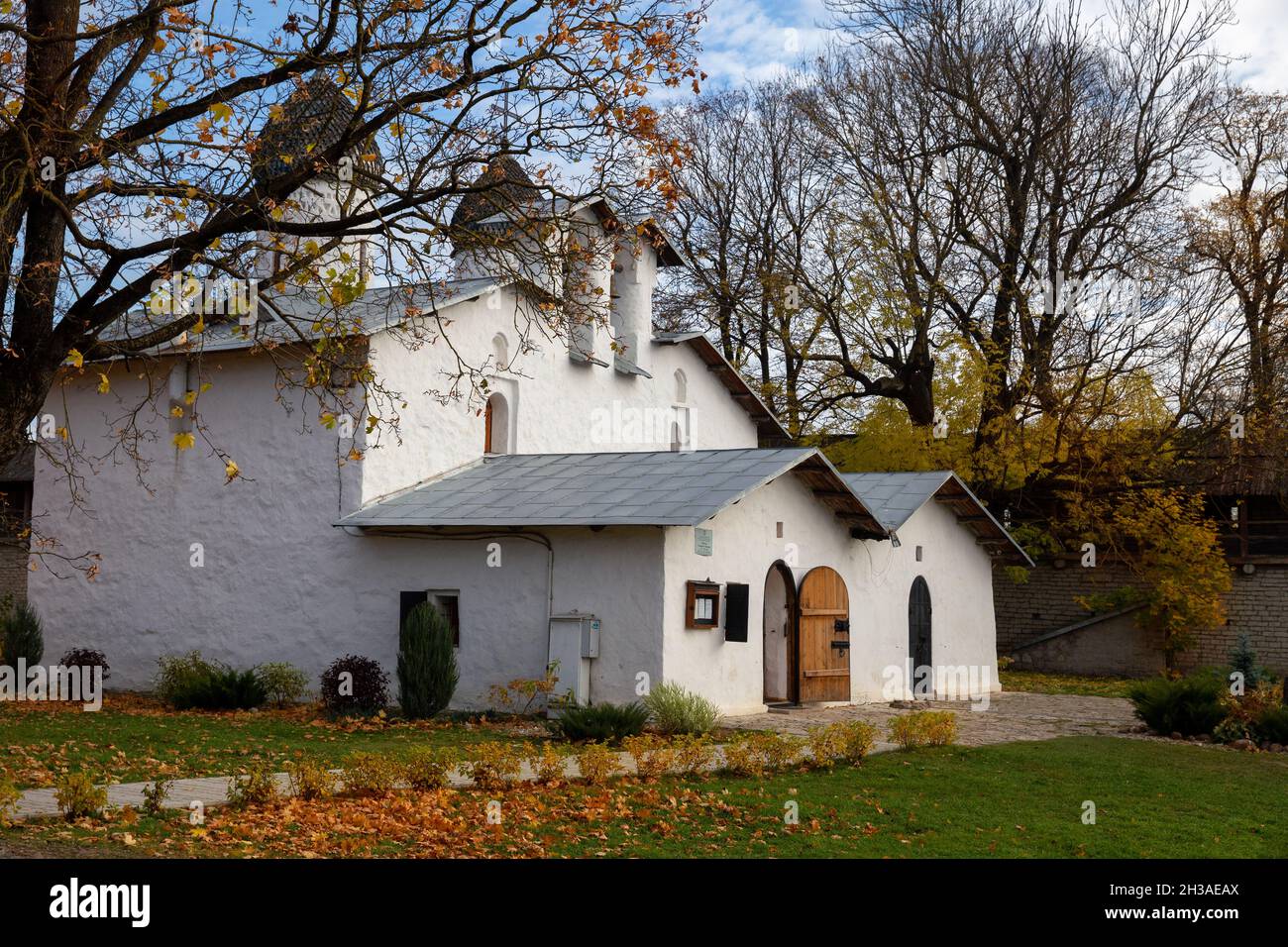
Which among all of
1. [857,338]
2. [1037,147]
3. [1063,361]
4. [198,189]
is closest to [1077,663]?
[1063,361]

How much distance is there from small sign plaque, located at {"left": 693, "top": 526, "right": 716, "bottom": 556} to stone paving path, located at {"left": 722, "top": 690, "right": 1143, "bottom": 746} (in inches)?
89.6

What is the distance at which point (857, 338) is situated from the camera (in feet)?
104

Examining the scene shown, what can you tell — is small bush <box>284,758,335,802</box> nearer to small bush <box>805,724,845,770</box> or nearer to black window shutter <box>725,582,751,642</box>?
small bush <box>805,724,845,770</box>

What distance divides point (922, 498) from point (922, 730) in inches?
332

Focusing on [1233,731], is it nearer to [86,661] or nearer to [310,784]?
[310,784]

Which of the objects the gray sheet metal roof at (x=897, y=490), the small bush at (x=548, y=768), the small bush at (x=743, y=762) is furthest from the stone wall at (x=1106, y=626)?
the small bush at (x=548, y=768)

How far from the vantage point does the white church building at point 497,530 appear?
56.7 feet

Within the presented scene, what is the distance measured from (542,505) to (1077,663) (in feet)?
61.6

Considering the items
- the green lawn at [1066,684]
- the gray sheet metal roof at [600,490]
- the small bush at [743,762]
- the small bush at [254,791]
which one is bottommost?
the green lawn at [1066,684]

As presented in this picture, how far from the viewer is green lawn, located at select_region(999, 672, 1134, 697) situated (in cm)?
2516

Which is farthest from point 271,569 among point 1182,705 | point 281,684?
point 1182,705

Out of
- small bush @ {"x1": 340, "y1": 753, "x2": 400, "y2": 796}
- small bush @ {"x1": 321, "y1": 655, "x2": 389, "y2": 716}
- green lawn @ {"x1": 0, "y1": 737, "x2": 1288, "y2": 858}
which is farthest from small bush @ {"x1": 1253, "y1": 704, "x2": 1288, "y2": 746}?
small bush @ {"x1": 340, "y1": 753, "x2": 400, "y2": 796}

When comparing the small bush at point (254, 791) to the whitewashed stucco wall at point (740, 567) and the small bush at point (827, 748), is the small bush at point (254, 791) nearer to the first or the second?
the small bush at point (827, 748)

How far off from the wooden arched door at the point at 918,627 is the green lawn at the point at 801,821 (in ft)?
30.1
